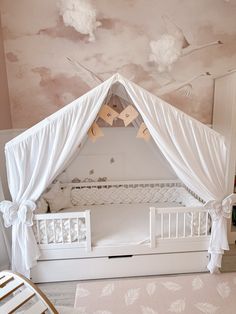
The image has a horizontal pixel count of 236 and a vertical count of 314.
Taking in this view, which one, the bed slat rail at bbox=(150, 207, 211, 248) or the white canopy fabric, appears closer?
the white canopy fabric

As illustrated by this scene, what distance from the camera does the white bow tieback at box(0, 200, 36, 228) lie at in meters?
2.12

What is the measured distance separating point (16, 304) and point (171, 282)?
59.2 inches

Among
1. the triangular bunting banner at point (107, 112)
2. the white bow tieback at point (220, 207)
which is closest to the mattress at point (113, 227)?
the white bow tieback at point (220, 207)

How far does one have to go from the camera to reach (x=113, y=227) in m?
2.63

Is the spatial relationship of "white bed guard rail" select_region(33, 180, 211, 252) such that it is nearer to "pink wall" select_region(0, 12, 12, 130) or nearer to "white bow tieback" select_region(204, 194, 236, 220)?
"white bow tieback" select_region(204, 194, 236, 220)

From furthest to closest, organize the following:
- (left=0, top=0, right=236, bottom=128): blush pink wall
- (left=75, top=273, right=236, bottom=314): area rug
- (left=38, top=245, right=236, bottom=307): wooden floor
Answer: (left=0, top=0, right=236, bottom=128): blush pink wall, (left=38, top=245, right=236, bottom=307): wooden floor, (left=75, top=273, right=236, bottom=314): area rug

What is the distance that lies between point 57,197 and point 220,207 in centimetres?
189

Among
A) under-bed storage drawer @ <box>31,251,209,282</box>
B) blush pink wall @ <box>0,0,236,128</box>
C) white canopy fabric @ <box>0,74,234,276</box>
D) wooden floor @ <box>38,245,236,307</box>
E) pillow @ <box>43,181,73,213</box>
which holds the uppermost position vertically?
blush pink wall @ <box>0,0,236,128</box>

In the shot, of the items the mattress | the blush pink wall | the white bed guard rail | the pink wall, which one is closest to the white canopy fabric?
the white bed guard rail

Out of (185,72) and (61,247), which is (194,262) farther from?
(185,72)

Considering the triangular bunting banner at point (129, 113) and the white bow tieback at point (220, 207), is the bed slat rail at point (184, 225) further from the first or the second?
the triangular bunting banner at point (129, 113)

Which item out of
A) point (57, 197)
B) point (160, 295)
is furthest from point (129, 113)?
point (160, 295)

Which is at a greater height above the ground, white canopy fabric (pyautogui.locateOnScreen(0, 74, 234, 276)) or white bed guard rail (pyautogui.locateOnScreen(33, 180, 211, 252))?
white canopy fabric (pyautogui.locateOnScreen(0, 74, 234, 276))

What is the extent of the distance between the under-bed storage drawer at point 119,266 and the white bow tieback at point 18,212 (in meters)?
0.48
